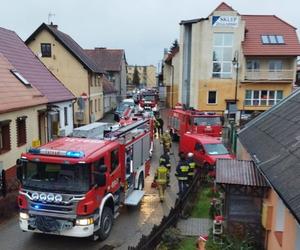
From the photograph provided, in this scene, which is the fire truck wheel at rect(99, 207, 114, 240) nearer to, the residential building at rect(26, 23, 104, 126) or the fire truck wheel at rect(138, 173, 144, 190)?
the fire truck wheel at rect(138, 173, 144, 190)

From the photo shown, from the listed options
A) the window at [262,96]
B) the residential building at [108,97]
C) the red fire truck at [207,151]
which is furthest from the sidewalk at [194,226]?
the residential building at [108,97]

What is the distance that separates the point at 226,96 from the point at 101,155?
92.6ft

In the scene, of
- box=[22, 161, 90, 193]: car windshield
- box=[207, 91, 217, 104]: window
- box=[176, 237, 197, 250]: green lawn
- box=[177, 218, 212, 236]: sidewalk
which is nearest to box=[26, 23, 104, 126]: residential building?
box=[207, 91, 217, 104]: window

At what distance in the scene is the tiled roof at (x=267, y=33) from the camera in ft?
115

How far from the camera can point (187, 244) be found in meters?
9.98

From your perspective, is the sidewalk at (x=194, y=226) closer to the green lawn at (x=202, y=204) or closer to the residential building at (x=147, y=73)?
the green lawn at (x=202, y=204)

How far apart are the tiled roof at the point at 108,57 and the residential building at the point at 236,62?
1827 cm

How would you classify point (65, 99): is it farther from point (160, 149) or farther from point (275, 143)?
point (275, 143)

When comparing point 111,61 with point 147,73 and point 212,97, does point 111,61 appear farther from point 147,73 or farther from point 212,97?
point 147,73

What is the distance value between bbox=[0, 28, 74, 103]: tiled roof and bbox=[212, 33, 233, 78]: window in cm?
1682

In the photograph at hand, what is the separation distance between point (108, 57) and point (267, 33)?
2484 cm

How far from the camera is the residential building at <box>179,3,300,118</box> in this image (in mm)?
34969

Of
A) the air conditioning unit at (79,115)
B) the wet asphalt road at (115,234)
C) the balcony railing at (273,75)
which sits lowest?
the wet asphalt road at (115,234)

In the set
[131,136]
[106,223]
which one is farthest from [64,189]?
[131,136]
